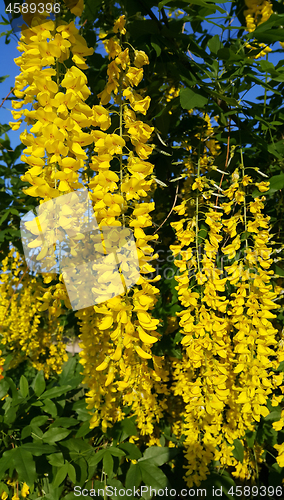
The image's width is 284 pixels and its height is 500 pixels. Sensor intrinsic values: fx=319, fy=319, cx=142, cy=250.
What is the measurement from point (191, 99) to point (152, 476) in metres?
1.75

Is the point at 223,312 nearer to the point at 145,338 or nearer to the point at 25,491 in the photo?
the point at 145,338

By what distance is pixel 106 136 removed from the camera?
2.93 ft

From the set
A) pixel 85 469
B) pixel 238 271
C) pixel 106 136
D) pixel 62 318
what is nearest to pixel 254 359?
pixel 238 271

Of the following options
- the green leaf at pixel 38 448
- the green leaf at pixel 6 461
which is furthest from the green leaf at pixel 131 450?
the green leaf at pixel 6 461

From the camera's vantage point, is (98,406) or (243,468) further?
(243,468)

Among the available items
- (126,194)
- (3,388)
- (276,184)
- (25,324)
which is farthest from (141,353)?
(25,324)

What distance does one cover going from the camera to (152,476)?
161cm

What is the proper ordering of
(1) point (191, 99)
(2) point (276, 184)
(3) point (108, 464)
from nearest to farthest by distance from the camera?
(1) point (191, 99) < (2) point (276, 184) < (3) point (108, 464)

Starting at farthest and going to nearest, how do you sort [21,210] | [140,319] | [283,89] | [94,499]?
1. [21,210]
2. [283,89]
3. [94,499]
4. [140,319]

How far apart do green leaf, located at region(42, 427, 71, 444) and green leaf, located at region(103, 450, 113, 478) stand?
23 centimetres

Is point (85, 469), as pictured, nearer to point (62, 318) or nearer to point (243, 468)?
point (243, 468)

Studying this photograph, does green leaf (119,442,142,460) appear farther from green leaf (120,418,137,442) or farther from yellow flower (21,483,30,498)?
yellow flower (21,483,30,498)

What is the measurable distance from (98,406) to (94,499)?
465 mm

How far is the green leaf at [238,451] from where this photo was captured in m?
1.78
